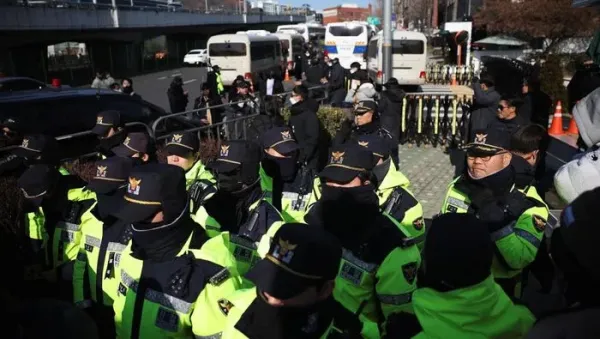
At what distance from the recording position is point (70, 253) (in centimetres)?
366

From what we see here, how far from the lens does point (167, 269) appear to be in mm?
2459

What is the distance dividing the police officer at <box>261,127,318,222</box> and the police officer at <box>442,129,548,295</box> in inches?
54.6

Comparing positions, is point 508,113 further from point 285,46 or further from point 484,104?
point 285,46

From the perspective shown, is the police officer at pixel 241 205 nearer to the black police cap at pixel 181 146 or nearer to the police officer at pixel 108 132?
the black police cap at pixel 181 146

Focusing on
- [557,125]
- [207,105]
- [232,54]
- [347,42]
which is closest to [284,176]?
[207,105]

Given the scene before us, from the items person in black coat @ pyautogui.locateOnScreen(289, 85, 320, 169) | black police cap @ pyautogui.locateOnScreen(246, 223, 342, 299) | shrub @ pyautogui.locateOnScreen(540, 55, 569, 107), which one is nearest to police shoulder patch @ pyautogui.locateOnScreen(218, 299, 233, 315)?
black police cap @ pyautogui.locateOnScreen(246, 223, 342, 299)

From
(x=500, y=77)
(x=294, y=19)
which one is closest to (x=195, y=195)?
(x=500, y=77)

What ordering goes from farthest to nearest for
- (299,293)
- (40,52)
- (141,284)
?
(40,52) → (141,284) → (299,293)

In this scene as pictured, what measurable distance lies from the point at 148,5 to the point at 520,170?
39.7 m

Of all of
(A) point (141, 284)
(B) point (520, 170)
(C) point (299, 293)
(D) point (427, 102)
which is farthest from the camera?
(D) point (427, 102)

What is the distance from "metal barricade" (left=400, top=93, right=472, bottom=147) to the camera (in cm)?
1112

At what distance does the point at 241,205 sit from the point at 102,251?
963 millimetres

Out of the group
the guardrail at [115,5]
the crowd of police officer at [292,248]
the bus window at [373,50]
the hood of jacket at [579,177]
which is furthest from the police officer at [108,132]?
the guardrail at [115,5]

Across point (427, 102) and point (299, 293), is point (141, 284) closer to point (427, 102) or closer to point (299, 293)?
point (299, 293)
